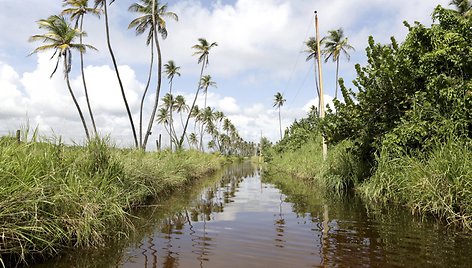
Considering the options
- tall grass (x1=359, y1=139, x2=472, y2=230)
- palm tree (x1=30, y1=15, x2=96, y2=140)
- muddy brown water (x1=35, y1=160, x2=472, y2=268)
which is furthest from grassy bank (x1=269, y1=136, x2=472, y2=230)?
palm tree (x1=30, y1=15, x2=96, y2=140)

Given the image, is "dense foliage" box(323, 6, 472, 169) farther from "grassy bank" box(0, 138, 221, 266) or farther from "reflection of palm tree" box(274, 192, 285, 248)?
"grassy bank" box(0, 138, 221, 266)

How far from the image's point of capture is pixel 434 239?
611 cm

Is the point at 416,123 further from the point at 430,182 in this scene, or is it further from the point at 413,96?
the point at 430,182

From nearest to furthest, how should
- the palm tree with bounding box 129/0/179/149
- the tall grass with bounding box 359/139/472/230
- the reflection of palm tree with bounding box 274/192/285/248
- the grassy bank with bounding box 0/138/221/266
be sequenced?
the grassy bank with bounding box 0/138/221/266 < the reflection of palm tree with bounding box 274/192/285/248 < the tall grass with bounding box 359/139/472/230 < the palm tree with bounding box 129/0/179/149

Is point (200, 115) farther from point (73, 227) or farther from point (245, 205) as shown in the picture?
point (73, 227)

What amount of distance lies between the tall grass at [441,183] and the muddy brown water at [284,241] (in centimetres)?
37

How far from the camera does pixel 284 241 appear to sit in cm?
638

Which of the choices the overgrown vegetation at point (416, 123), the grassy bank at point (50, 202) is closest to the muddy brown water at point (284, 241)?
the grassy bank at point (50, 202)

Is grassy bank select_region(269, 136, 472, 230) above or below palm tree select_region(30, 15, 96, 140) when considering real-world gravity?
below

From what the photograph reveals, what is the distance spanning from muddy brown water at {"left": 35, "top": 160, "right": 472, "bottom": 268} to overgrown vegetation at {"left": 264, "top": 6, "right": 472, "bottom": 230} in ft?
2.75

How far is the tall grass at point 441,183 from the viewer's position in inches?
268

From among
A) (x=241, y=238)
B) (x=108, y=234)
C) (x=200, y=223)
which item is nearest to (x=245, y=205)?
(x=200, y=223)

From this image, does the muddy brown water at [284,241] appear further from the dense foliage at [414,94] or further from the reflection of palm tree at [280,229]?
the dense foliage at [414,94]

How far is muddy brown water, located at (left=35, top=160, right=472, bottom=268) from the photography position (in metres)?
5.09
